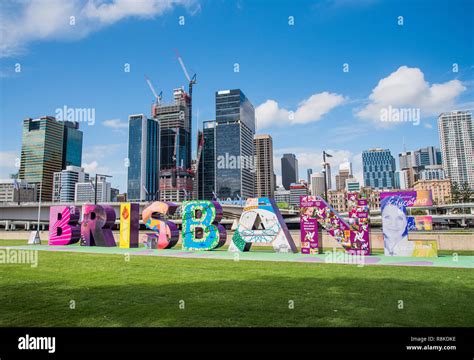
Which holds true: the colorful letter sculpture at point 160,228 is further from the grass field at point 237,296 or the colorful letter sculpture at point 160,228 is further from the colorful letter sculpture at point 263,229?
the grass field at point 237,296

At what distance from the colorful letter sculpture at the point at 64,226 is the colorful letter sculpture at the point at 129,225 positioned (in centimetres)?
531

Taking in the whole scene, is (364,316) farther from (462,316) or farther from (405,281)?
(405,281)

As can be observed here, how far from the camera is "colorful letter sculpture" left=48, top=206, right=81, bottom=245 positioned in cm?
3205

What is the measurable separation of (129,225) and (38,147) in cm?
14671

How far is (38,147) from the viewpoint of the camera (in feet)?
504

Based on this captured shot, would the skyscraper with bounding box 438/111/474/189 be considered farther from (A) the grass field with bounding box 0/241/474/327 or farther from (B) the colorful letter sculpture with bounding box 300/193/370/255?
(A) the grass field with bounding box 0/241/474/327

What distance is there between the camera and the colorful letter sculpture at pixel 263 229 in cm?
2466

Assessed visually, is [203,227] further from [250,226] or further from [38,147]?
[38,147]

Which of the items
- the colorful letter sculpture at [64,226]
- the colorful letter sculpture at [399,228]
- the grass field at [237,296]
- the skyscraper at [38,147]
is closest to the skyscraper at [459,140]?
the colorful letter sculpture at [399,228]

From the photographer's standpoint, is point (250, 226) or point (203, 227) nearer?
point (250, 226)

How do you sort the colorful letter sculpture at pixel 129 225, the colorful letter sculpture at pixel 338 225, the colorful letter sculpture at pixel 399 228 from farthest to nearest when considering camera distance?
1. the colorful letter sculpture at pixel 129 225
2. the colorful letter sculpture at pixel 338 225
3. the colorful letter sculpture at pixel 399 228
